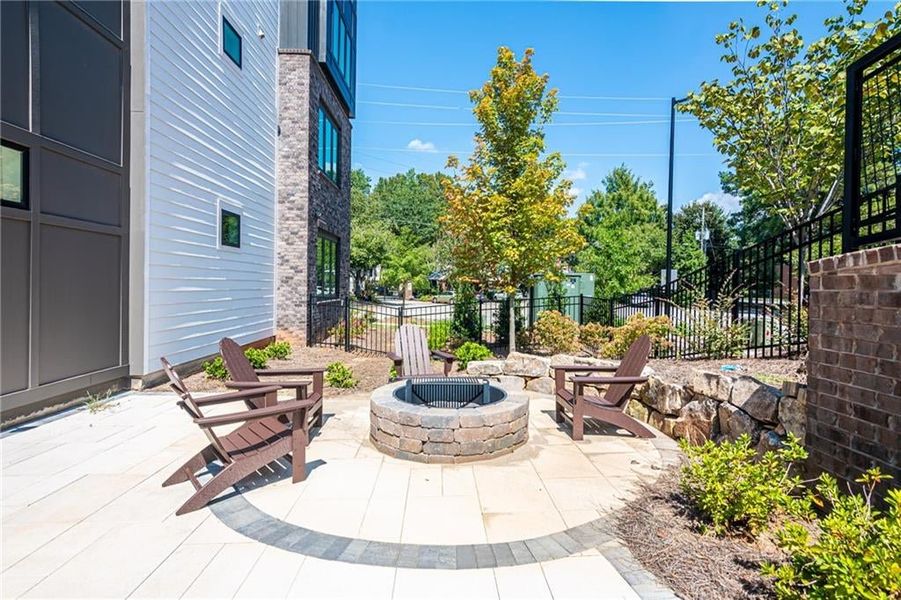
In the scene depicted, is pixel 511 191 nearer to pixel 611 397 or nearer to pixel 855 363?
pixel 611 397

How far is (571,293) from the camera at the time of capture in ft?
50.0

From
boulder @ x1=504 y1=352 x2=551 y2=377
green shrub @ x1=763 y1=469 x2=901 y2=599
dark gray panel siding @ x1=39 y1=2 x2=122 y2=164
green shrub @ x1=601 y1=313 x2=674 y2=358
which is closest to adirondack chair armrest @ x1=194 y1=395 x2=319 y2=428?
Answer: green shrub @ x1=763 y1=469 x2=901 y2=599

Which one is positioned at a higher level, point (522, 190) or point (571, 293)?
point (522, 190)

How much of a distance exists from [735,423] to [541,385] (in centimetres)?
323

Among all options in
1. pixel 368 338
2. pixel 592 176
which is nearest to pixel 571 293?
pixel 368 338

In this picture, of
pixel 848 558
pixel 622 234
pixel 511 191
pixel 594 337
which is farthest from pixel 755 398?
pixel 622 234

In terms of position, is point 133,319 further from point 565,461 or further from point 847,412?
point 847,412

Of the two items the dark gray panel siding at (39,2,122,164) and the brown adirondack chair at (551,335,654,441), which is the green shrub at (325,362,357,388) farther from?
the dark gray panel siding at (39,2,122,164)

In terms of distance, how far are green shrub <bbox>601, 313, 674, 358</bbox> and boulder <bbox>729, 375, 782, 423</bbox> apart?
2.79 m

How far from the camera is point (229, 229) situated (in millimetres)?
9180

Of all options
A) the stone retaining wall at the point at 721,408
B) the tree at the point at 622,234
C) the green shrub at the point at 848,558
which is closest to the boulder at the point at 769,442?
the stone retaining wall at the point at 721,408

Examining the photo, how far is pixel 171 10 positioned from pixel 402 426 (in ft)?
24.5

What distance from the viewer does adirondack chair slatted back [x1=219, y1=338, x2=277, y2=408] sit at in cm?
448

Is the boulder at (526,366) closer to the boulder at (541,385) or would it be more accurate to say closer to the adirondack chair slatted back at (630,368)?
the boulder at (541,385)
